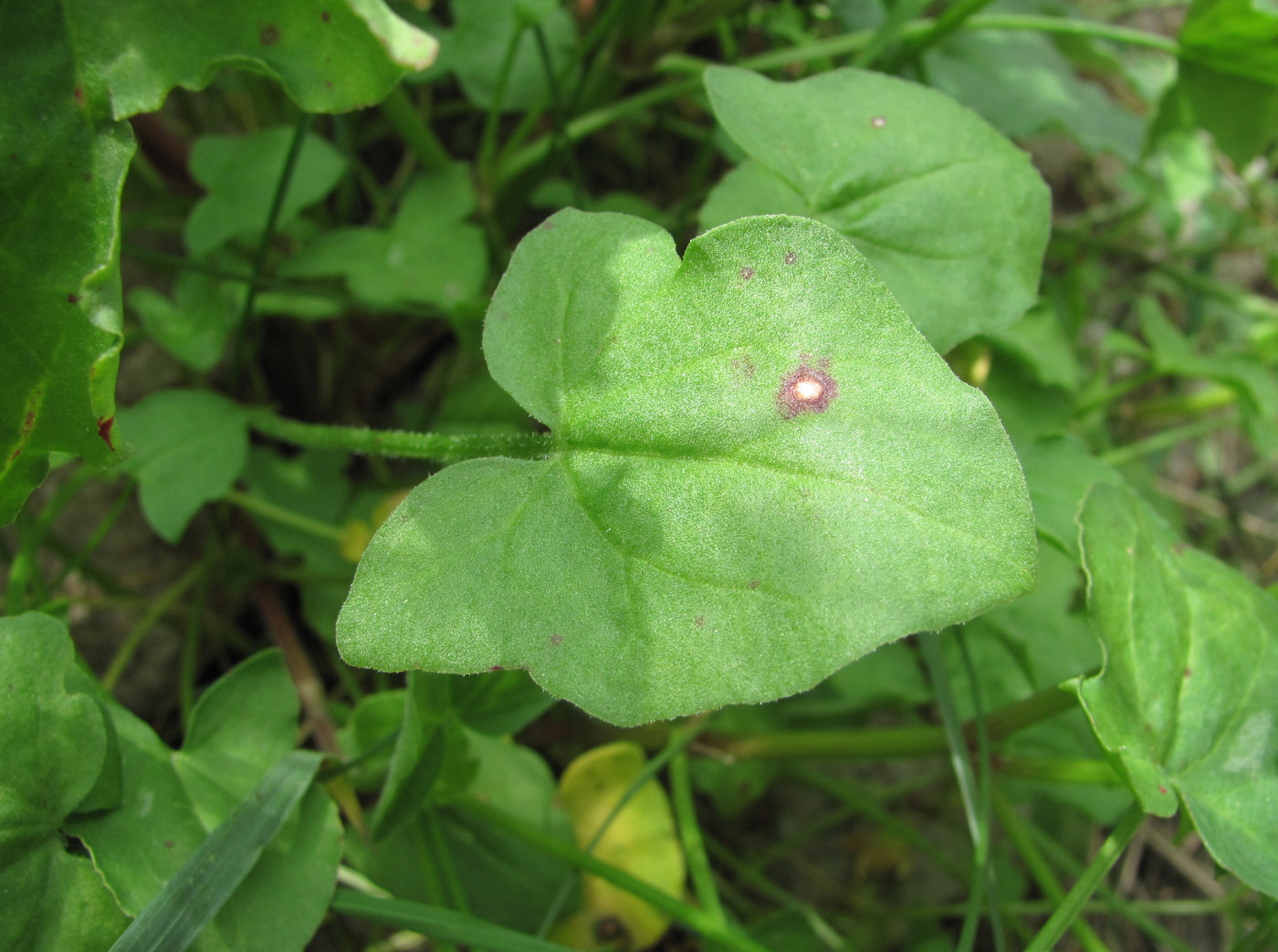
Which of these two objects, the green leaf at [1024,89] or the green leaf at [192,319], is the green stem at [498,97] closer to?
the green leaf at [192,319]

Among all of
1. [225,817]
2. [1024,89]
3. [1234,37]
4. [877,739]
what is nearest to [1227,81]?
[1234,37]

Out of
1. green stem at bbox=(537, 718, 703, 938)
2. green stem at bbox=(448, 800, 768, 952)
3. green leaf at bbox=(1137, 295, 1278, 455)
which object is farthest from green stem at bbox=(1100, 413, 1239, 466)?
green stem at bbox=(448, 800, 768, 952)

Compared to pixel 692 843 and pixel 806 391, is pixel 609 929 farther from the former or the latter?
pixel 806 391

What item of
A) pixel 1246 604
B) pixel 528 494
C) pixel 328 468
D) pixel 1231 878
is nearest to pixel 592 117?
pixel 328 468

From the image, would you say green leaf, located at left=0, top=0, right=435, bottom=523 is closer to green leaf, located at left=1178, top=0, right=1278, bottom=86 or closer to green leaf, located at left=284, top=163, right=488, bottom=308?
green leaf, located at left=284, top=163, right=488, bottom=308

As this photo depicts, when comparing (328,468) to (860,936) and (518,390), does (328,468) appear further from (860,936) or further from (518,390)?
(860,936)

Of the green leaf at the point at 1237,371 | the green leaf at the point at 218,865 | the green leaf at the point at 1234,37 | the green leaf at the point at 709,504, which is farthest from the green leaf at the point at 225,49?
the green leaf at the point at 1237,371
